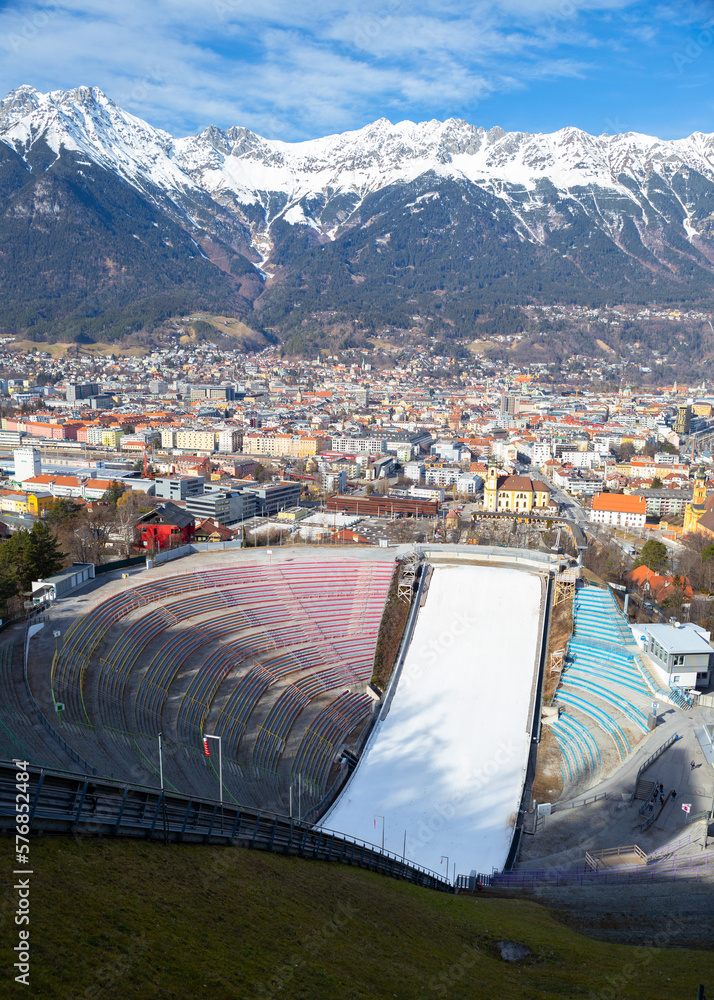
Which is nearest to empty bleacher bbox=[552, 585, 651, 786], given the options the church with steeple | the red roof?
the church with steeple

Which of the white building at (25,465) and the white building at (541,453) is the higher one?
the white building at (541,453)

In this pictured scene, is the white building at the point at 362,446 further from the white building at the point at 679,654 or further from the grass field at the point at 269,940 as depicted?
the grass field at the point at 269,940

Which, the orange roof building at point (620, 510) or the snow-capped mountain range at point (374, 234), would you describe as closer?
the orange roof building at point (620, 510)

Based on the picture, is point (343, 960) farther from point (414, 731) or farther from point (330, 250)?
point (330, 250)

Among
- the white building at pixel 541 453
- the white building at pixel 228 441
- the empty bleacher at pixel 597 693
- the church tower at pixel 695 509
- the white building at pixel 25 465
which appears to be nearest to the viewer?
the empty bleacher at pixel 597 693

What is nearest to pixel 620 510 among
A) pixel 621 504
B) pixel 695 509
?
pixel 621 504

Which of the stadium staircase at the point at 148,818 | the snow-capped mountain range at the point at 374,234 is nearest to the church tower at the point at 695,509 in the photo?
the stadium staircase at the point at 148,818

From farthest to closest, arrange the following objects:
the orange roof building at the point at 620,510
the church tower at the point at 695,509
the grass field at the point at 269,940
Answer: the orange roof building at the point at 620,510 < the church tower at the point at 695,509 < the grass field at the point at 269,940

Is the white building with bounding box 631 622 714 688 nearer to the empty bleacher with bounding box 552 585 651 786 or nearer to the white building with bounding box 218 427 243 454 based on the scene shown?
the empty bleacher with bounding box 552 585 651 786
